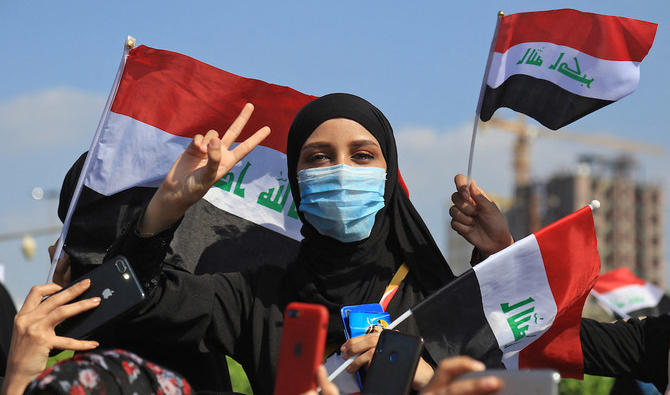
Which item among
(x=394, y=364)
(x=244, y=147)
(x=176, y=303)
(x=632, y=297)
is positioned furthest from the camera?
(x=632, y=297)

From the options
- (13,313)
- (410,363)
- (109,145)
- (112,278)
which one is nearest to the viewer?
(410,363)

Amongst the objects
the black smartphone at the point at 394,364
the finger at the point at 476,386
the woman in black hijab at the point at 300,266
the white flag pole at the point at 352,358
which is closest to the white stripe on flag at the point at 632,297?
the woman in black hijab at the point at 300,266

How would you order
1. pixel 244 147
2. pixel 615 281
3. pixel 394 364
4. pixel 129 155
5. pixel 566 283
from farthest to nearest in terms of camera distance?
1. pixel 615 281
2. pixel 129 155
3. pixel 566 283
4. pixel 244 147
5. pixel 394 364

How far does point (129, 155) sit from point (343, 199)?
4.21 ft

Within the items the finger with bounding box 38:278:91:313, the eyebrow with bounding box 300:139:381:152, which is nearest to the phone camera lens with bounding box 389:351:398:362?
the finger with bounding box 38:278:91:313

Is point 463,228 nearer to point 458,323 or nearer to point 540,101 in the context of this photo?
point 458,323

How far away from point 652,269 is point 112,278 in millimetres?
116818

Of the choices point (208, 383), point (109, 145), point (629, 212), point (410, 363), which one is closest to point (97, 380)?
point (410, 363)

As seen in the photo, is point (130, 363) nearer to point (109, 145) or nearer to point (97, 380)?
point (97, 380)

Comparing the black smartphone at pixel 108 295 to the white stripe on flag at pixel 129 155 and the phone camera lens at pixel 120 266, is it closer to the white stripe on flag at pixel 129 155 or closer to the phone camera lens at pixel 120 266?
the phone camera lens at pixel 120 266

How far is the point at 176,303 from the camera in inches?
122

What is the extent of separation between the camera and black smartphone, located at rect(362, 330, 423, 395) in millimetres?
2301

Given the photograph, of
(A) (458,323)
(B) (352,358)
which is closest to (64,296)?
(B) (352,358)

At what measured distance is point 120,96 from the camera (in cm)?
405
